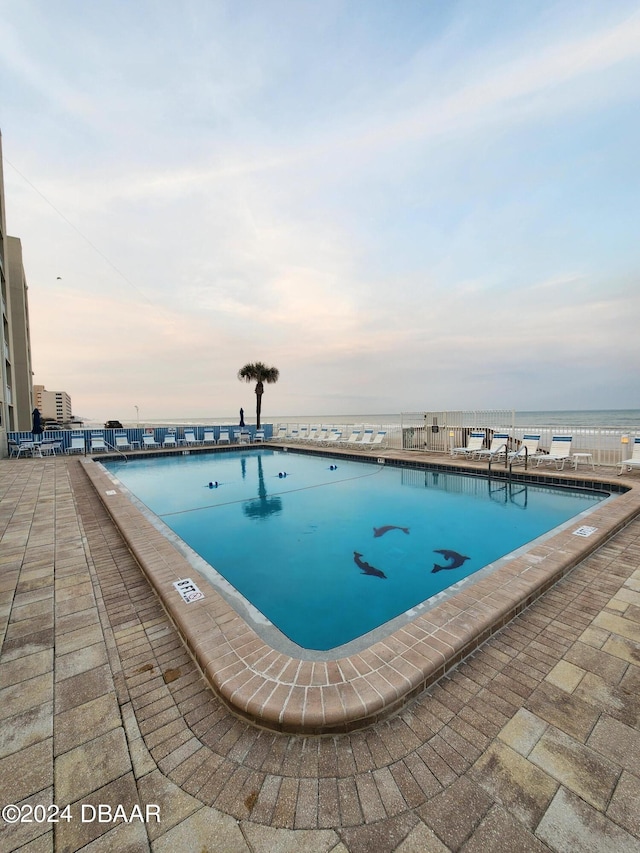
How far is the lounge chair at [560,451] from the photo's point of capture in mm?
7840

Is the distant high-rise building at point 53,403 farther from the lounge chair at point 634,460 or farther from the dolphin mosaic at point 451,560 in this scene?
the lounge chair at point 634,460

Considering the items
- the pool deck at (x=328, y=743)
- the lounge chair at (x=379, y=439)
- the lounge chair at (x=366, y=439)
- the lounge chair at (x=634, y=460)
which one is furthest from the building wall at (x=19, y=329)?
the lounge chair at (x=634, y=460)

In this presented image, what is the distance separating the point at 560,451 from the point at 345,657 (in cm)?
813

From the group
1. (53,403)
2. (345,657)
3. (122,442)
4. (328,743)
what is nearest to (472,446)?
(345,657)

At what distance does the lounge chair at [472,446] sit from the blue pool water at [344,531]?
1321 millimetres

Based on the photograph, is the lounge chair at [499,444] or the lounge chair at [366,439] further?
the lounge chair at [366,439]

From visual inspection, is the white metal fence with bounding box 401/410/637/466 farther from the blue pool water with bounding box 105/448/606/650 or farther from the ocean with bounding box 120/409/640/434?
the blue pool water with bounding box 105/448/606/650

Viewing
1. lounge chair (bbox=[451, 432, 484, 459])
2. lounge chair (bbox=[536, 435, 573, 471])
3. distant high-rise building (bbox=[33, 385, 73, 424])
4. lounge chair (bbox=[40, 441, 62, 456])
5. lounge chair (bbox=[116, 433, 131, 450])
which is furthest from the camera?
distant high-rise building (bbox=[33, 385, 73, 424])

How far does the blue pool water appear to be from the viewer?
3395mm

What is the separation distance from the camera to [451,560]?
167 inches

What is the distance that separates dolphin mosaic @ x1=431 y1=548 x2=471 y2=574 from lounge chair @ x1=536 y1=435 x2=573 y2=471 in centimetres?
488

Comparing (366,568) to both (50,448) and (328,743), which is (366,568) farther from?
(50,448)

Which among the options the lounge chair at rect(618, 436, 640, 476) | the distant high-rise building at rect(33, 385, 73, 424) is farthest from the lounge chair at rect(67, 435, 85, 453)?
the distant high-rise building at rect(33, 385, 73, 424)

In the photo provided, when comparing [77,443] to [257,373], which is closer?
[77,443]
